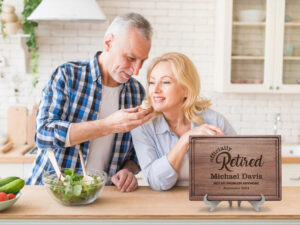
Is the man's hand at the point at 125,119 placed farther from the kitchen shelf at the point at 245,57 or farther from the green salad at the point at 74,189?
the kitchen shelf at the point at 245,57

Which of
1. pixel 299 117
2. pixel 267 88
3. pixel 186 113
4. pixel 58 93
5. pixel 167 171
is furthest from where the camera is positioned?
pixel 299 117

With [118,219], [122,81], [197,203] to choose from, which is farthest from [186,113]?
[118,219]

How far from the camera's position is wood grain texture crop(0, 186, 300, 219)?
158cm

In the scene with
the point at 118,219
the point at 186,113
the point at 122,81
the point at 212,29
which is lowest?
the point at 118,219

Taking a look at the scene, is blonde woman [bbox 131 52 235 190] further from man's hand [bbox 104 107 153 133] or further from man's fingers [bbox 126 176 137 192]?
man's hand [bbox 104 107 153 133]

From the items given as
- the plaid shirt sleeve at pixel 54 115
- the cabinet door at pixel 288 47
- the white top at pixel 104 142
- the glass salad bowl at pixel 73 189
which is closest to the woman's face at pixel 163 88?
the white top at pixel 104 142

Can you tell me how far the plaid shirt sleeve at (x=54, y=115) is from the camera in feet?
6.23

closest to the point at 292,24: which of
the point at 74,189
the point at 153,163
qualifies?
the point at 153,163

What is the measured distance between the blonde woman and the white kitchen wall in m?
1.92

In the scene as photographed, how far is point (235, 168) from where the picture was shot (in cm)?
167

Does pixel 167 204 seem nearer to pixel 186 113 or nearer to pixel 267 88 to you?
pixel 186 113

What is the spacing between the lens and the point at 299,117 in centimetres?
430

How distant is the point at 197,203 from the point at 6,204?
81 cm

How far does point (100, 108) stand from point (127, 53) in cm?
37
